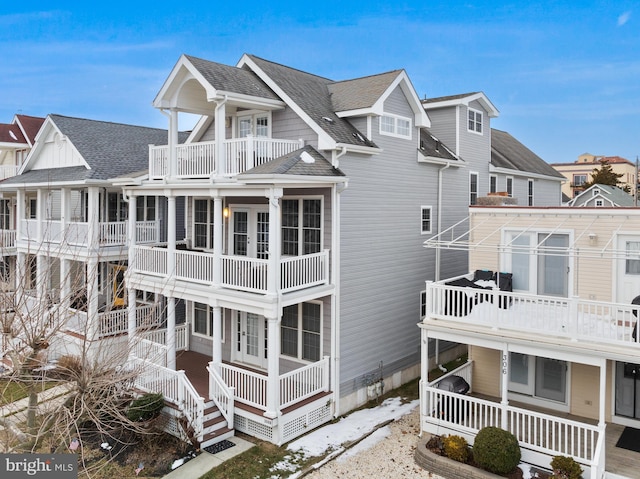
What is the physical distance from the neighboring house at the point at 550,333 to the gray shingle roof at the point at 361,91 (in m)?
4.66

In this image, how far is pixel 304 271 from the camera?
43.3 ft

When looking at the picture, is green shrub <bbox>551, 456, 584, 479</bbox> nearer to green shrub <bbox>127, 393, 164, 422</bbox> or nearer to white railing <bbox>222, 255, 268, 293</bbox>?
white railing <bbox>222, 255, 268, 293</bbox>

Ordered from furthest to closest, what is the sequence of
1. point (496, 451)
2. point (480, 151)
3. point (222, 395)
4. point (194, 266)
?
point (480, 151), point (194, 266), point (222, 395), point (496, 451)

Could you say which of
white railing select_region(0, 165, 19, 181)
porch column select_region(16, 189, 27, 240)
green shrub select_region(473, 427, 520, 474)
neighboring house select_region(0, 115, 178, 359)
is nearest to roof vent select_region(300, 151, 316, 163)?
green shrub select_region(473, 427, 520, 474)

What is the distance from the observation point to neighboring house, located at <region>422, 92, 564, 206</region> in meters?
19.5

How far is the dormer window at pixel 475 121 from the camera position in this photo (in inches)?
792

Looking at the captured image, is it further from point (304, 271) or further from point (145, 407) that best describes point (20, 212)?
point (304, 271)

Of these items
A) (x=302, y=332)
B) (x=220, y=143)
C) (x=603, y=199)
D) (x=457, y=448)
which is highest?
(x=220, y=143)

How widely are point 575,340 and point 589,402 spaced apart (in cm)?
289

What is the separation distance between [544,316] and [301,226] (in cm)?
702

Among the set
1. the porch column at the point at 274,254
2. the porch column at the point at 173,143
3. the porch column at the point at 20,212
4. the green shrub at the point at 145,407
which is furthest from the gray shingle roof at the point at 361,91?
the porch column at the point at 20,212

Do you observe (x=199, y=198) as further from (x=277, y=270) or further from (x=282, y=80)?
(x=277, y=270)

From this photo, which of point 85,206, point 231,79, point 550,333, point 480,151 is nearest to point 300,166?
point 231,79

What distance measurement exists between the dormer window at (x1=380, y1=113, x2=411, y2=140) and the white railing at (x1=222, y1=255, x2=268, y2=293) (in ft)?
19.8
